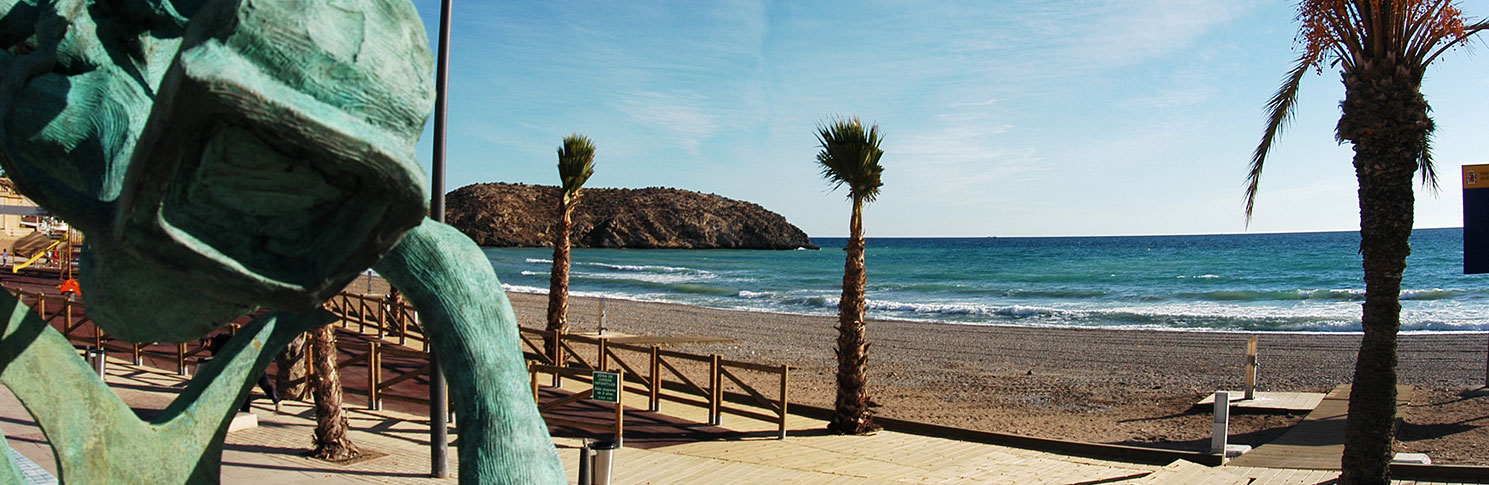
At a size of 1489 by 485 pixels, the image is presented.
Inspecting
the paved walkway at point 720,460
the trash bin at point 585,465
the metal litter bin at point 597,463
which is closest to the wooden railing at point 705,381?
the paved walkway at point 720,460

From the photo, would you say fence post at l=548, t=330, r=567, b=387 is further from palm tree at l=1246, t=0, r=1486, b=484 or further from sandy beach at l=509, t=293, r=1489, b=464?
palm tree at l=1246, t=0, r=1486, b=484

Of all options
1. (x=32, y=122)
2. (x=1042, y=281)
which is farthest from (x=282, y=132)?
(x=1042, y=281)

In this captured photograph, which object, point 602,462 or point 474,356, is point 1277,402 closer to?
point 602,462

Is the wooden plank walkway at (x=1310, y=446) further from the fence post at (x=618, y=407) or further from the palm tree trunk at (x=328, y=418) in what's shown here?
the palm tree trunk at (x=328, y=418)

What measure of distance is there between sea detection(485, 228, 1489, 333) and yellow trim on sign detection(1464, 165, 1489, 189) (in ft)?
68.8

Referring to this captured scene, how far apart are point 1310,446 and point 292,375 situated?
40.7 ft

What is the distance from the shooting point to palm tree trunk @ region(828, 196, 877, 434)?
11.6m

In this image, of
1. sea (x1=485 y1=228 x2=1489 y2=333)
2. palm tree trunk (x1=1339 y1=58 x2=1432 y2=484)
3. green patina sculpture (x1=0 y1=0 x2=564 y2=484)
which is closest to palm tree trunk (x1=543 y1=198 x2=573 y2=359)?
palm tree trunk (x1=1339 y1=58 x2=1432 y2=484)

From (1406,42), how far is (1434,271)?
62.0 meters

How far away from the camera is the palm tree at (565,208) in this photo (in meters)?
16.4

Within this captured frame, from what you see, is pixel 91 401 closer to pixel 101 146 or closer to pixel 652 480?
pixel 101 146

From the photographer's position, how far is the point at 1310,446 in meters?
10.5

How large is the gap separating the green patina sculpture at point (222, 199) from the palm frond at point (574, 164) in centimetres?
1494

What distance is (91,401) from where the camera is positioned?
8.30 ft
